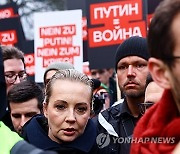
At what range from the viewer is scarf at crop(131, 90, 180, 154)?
1625 millimetres

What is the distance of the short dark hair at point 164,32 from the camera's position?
1.63m

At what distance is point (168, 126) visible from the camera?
5.41ft

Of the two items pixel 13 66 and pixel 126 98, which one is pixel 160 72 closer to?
pixel 126 98

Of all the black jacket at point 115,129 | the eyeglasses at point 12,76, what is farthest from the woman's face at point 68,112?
the eyeglasses at point 12,76

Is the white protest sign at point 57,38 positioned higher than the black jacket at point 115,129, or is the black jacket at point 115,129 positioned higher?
the white protest sign at point 57,38

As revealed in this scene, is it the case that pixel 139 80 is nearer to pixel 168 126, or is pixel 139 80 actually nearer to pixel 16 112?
pixel 16 112

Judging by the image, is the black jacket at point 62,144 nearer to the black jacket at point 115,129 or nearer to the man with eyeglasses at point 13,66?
the black jacket at point 115,129

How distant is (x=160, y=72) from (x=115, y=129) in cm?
176

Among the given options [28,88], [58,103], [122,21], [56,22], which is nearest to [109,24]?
[122,21]

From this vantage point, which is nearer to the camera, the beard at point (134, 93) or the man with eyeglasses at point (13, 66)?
the beard at point (134, 93)

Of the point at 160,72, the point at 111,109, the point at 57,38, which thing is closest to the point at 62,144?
the point at 111,109

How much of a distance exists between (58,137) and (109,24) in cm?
447

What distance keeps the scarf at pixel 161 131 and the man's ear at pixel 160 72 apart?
0.03 meters

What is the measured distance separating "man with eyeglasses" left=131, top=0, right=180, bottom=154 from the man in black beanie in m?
1.42
